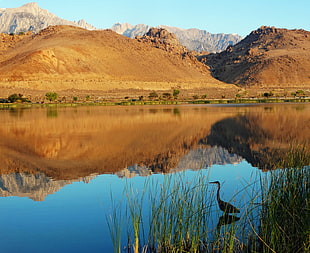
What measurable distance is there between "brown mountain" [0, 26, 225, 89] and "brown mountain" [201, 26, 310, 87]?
48.1 feet

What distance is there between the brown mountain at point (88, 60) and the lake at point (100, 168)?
64636mm

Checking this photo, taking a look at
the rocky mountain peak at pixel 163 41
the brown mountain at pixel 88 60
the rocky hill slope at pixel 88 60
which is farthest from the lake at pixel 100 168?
the rocky mountain peak at pixel 163 41

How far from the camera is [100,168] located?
13383 mm

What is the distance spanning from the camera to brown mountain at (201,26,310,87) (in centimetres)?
11619

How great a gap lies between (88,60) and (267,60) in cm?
5897

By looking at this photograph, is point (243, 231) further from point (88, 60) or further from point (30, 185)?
point (88, 60)

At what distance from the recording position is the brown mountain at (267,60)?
116 metres

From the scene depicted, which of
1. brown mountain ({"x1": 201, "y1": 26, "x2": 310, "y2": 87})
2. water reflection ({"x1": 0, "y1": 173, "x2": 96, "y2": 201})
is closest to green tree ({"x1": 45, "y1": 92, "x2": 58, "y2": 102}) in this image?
water reflection ({"x1": 0, "y1": 173, "x2": 96, "y2": 201})

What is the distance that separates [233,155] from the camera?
1524 cm

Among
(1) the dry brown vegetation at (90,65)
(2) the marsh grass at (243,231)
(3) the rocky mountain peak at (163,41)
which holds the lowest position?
(2) the marsh grass at (243,231)

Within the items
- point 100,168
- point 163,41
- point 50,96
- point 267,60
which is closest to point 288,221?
point 100,168

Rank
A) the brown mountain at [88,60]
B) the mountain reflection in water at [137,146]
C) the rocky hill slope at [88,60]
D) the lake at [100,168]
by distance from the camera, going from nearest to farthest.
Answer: the lake at [100,168] → the mountain reflection in water at [137,146] → the brown mountain at [88,60] → the rocky hill slope at [88,60]

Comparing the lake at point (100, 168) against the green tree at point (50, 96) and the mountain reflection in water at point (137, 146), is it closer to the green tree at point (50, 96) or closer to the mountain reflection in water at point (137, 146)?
the mountain reflection in water at point (137, 146)

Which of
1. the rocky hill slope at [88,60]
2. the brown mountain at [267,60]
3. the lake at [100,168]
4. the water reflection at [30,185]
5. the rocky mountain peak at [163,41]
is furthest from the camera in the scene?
the rocky mountain peak at [163,41]
